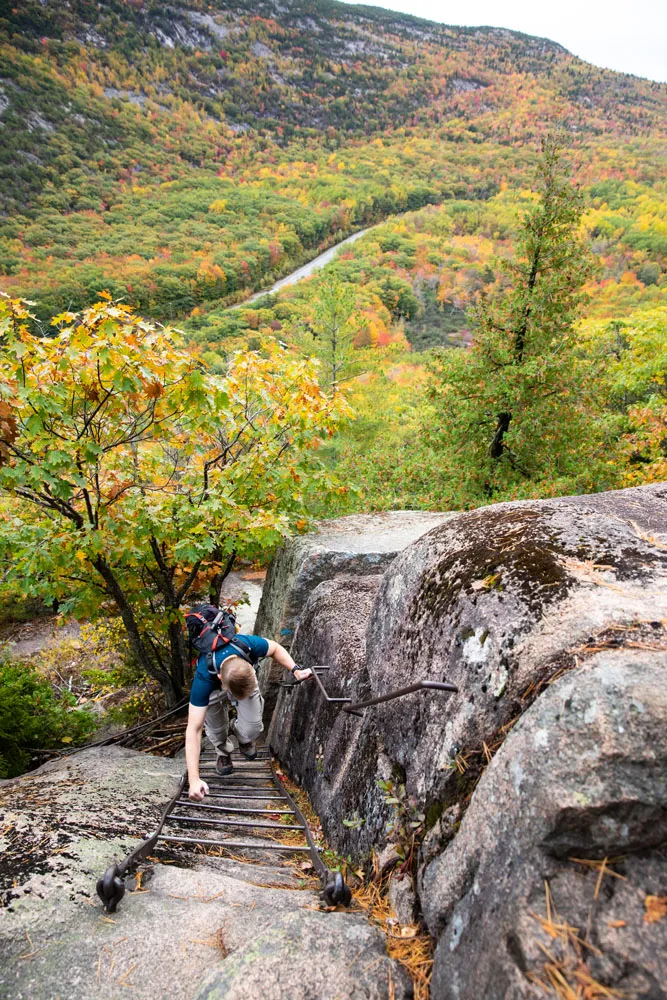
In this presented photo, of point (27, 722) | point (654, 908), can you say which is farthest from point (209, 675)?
point (27, 722)

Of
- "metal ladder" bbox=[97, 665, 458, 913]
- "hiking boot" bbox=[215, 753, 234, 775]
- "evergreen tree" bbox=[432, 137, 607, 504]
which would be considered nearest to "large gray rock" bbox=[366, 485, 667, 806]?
"metal ladder" bbox=[97, 665, 458, 913]

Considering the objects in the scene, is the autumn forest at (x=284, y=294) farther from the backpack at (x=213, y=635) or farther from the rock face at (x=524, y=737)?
the rock face at (x=524, y=737)

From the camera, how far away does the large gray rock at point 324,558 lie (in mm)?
6090

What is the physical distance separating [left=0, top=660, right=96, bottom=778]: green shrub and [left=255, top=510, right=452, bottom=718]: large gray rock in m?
2.36

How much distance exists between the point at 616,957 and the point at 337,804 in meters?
2.24

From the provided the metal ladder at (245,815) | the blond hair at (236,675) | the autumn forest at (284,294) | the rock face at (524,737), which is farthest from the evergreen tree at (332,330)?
the rock face at (524,737)

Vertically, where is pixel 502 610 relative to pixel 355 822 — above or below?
above

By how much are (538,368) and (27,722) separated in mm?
9344

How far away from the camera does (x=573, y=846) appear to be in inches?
55.5

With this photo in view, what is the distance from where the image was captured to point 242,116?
166 metres

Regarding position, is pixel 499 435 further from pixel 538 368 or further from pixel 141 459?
pixel 141 459

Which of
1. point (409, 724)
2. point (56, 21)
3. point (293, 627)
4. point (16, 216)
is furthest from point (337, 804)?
point (56, 21)

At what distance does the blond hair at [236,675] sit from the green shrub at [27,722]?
9.89ft

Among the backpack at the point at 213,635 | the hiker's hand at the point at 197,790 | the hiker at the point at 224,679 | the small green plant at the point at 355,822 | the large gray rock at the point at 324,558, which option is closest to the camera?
the small green plant at the point at 355,822
